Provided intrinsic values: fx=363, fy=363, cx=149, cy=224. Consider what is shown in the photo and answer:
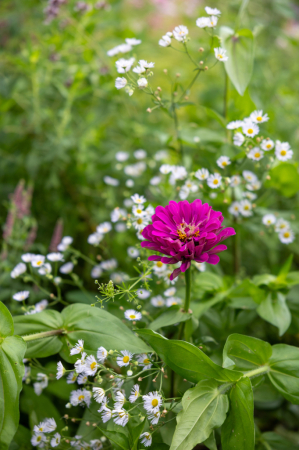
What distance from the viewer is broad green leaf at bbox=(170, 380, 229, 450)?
510 mm

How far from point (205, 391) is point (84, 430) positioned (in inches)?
10.0

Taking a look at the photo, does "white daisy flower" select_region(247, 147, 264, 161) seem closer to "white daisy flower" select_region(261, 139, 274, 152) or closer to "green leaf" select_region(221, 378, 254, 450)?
"white daisy flower" select_region(261, 139, 274, 152)

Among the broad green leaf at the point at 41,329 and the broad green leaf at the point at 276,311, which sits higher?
the broad green leaf at the point at 41,329

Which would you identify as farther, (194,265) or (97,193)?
(97,193)

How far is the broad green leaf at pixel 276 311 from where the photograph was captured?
70 centimetres

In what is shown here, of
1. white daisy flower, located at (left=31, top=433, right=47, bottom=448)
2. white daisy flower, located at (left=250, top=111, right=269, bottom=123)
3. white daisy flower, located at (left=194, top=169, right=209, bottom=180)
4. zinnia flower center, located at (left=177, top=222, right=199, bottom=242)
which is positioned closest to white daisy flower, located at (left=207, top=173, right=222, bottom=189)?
white daisy flower, located at (left=194, top=169, right=209, bottom=180)

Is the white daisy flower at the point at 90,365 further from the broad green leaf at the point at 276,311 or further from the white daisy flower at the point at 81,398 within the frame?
the broad green leaf at the point at 276,311

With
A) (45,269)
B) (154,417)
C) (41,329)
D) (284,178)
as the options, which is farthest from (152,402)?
(284,178)

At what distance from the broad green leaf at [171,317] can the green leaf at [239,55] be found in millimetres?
446

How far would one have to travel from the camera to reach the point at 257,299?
0.74m

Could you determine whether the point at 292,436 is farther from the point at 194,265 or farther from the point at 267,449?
the point at 194,265

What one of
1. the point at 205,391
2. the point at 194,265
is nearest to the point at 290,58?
the point at 194,265

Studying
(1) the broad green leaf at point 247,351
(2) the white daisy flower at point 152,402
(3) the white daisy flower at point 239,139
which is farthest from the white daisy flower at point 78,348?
(3) the white daisy flower at point 239,139

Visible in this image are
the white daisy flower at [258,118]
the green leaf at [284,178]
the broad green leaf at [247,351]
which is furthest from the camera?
the green leaf at [284,178]
